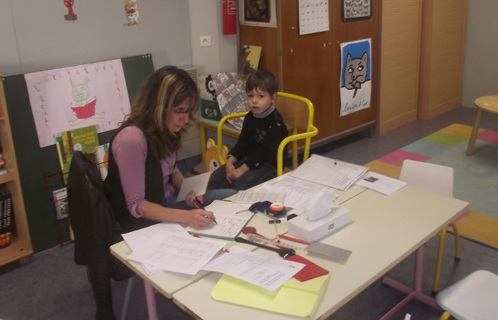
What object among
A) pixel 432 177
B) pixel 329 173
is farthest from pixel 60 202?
pixel 432 177

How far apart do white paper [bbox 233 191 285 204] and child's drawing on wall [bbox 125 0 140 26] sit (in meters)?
1.70

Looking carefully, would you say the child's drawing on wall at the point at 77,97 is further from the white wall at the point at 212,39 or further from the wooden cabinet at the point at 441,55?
the wooden cabinet at the point at 441,55

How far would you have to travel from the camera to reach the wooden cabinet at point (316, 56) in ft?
11.5

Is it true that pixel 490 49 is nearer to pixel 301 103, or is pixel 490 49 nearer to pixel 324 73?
pixel 324 73

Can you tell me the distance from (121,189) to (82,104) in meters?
1.16

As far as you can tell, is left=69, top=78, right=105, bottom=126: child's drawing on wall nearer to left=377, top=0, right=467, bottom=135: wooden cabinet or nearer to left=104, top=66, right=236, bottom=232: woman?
left=104, top=66, right=236, bottom=232: woman

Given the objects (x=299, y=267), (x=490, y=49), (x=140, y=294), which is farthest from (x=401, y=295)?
(x=490, y=49)

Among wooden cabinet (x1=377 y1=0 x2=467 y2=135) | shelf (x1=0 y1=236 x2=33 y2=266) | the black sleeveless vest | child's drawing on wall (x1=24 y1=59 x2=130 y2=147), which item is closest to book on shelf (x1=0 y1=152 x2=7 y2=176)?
child's drawing on wall (x1=24 y1=59 x2=130 y2=147)

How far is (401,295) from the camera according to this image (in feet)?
7.47

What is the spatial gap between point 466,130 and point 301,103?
251 centimetres

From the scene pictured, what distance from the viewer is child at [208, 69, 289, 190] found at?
107 inches

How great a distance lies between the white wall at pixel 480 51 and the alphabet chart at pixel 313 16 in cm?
235

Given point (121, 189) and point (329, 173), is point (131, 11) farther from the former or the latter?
point (329, 173)

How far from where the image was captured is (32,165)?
271cm
